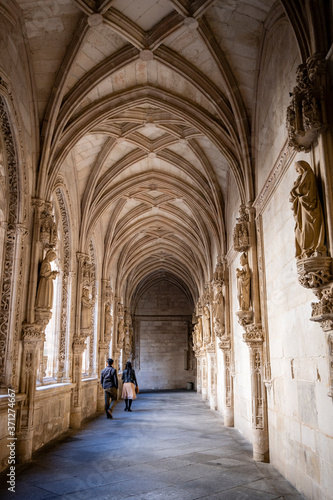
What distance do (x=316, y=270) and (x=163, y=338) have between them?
2694 cm

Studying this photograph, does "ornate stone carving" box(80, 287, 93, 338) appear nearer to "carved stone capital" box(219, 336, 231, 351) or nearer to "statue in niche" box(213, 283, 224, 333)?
"statue in niche" box(213, 283, 224, 333)

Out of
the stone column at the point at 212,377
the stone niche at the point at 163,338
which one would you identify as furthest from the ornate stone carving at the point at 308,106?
the stone niche at the point at 163,338

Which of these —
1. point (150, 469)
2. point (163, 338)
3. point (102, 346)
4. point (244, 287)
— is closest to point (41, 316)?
point (150, 469)

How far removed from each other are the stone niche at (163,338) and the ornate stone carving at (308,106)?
26479mm

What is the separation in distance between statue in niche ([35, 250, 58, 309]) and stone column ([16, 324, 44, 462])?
1.53 feet

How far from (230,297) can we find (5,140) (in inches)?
295

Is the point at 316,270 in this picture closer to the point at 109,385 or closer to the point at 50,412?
the point at 50,412

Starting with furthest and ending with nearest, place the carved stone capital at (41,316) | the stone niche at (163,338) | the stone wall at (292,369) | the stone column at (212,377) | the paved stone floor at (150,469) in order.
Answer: the stone niche at (163,338), the stone column at (212,377), the carved stone capital at (41,316), the paved stone floor at (150,469), the stone wall at (292,369)

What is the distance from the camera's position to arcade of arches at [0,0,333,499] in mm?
4828

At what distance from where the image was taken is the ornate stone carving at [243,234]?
28.3 feet

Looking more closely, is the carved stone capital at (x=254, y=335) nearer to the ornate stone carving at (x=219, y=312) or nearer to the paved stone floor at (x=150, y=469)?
the paved stone floor at (x=150, y=469)

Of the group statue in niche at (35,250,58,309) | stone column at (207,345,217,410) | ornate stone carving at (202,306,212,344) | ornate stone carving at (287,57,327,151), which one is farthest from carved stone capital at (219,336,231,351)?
ornate stone carving at (287,57,327,151)

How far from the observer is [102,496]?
519 cm

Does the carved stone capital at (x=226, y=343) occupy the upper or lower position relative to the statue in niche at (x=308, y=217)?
lower
